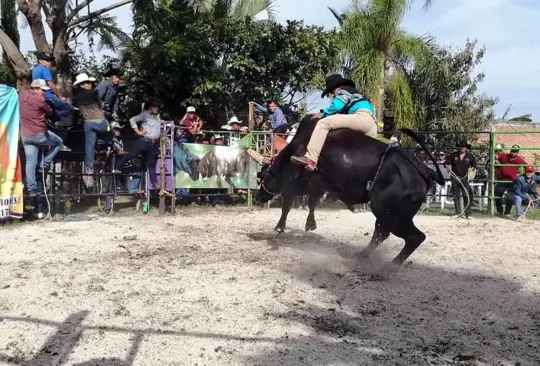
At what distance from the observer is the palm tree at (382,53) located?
18.5 metres

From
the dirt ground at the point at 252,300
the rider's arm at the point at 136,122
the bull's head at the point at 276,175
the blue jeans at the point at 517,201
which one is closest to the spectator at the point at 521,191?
the blue jeans at the point at 517,201

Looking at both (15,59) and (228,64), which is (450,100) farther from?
(15,59)

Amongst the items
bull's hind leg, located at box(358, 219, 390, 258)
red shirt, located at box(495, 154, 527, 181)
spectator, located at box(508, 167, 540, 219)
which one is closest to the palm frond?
red shirt, located at box(495, 154, 527, 181)

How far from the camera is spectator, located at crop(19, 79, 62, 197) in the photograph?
839 cm

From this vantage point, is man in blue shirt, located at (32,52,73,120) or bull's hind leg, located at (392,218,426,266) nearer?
bull's hind leg, located at (392,218,426,266)

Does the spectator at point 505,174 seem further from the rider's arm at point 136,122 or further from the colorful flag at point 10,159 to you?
the colorful flag at point 10,159

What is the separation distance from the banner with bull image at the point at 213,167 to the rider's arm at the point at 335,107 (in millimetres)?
4442

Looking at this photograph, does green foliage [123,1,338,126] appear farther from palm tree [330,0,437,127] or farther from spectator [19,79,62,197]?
spectator [19,79,62,197]

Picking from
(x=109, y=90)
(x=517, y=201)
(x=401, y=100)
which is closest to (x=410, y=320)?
→ (x=109, y=90)

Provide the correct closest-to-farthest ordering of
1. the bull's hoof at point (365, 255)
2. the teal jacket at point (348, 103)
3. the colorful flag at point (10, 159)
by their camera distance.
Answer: the bull's hoof at point (365, 255), the teal jacket at point (348, 103), the colorful flag at point (10, 159)

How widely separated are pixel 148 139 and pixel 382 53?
36.4ft

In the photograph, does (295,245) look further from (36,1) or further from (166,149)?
(36,1)

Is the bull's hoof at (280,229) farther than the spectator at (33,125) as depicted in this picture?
No

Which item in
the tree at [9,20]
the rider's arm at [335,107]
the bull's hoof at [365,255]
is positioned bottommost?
the bull's hoof at [365,255]
